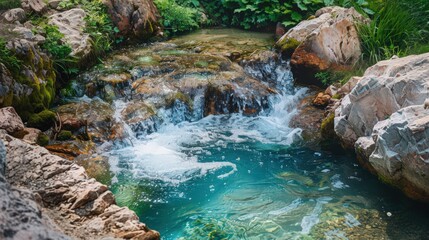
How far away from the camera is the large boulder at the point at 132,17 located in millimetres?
10172

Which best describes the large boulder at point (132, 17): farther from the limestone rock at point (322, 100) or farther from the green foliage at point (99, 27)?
the limestone rock at point (322, 100)

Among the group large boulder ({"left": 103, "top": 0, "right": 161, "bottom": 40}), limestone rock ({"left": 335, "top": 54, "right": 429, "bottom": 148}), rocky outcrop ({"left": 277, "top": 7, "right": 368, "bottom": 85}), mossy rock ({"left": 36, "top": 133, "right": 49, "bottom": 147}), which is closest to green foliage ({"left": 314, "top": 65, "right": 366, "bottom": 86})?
rocky outcrop ({"left": 277, "top": 7, "right": 368, "bottom": 85})

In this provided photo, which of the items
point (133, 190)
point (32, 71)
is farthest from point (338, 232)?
point (32, 71)

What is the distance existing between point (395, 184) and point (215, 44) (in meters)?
6.67

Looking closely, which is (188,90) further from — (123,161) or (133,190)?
(133,190)

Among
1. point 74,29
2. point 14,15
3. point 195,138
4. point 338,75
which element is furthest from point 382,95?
point 14,15

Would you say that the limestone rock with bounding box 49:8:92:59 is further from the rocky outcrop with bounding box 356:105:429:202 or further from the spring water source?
the rocky outcrop with bounding box 356:105:429:202

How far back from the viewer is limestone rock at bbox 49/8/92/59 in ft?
26.6

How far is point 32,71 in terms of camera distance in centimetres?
627

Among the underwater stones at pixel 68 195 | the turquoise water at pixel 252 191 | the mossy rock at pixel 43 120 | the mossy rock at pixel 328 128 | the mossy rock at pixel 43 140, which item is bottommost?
the turquoise water at pixel 252 191

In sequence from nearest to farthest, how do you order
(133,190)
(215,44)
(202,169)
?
(133,190)
(202,169)
(215,44)

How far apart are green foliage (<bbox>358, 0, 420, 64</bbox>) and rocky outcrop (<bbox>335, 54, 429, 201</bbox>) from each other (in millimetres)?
2262

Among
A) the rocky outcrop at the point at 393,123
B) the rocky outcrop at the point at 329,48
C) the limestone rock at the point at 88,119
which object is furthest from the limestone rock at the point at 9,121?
the rocky outcrop at the point at 329,48

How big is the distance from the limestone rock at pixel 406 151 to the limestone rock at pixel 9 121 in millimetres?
4650
